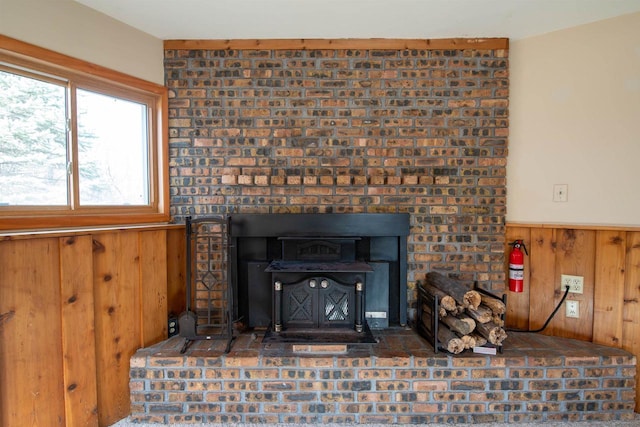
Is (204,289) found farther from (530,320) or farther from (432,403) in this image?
(530,320)

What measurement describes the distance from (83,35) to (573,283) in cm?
350

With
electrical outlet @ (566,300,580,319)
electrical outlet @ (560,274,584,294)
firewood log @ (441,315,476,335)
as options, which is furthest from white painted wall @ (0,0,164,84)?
electrical outlet @ (566,300,580,319)

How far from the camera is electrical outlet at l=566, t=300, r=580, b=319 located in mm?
1839

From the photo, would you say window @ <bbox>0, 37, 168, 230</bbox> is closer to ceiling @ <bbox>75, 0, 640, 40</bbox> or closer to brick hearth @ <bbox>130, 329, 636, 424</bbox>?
ceiling @ <bbox>75, 0, 640, 40</bbox>

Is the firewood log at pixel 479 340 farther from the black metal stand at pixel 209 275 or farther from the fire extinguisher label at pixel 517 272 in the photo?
the black metal stand at pixel 209 275

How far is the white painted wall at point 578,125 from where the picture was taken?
5.66 ft

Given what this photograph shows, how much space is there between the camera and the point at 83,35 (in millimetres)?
1624

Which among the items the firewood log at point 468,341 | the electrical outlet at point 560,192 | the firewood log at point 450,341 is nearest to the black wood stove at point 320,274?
the firewood log at point 450,341

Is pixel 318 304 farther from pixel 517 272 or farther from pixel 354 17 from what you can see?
pixel 354 17

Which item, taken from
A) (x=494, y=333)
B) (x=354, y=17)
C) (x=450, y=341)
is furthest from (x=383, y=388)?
(x=354, y=17)

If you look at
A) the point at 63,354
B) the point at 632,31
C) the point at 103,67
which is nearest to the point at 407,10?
the point at 632,31

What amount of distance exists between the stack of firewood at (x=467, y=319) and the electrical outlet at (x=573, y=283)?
0.60 metres

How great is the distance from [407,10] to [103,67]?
6.28ft

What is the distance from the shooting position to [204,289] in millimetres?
2010
